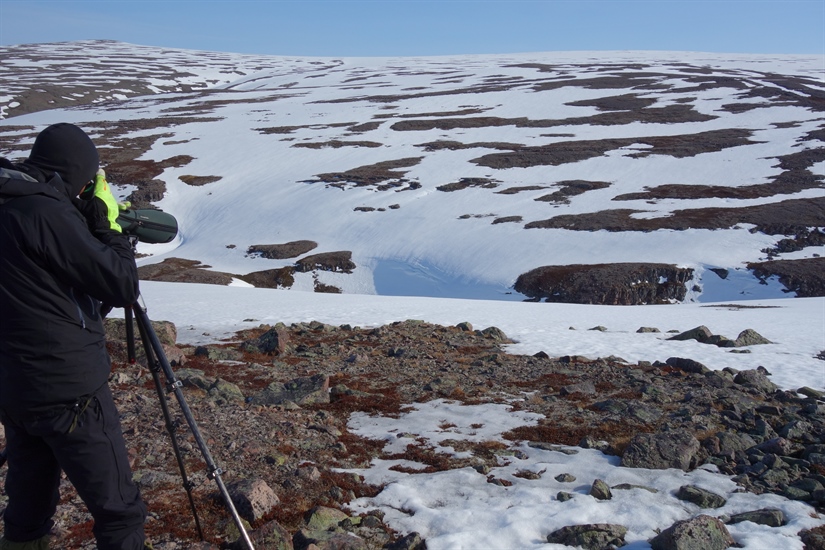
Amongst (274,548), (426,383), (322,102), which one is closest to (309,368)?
(426,383)

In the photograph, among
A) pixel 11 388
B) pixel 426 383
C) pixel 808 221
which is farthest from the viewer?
pixel 808 221

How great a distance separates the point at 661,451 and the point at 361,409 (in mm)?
4803

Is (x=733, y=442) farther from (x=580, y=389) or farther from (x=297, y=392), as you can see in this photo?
(x=297, y=392)

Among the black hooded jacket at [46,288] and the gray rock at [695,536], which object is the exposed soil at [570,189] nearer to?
the gray rock at [695,536]

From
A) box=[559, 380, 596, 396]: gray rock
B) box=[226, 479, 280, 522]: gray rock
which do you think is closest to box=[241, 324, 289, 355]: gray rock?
box=[559, 380, 596, 396]: gray rock

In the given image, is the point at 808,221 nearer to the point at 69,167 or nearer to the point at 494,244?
the point at 494,244

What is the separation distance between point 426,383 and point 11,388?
8.79 m

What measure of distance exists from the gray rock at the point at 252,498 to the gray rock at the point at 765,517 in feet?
15.8

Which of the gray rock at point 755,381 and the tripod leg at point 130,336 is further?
the gray rock at point 755,381

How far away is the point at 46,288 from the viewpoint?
3.65 m

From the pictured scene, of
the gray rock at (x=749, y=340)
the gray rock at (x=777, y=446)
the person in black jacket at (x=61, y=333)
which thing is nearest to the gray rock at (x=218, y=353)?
the person in black jacket at (x=61, y=333)

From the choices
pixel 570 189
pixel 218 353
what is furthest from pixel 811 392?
pixel 570 189

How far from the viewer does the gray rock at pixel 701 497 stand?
21.9ft

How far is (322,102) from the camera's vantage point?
371 ft
